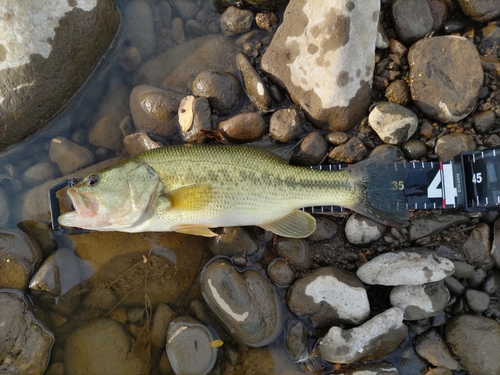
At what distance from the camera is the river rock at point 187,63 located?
448 cm

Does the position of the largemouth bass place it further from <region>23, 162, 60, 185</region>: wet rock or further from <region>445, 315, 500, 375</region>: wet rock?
<region>445, 315, 500, 375</region>: wet rock

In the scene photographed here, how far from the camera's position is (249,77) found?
13.9ft

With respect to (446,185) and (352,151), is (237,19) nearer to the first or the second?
(352,151)

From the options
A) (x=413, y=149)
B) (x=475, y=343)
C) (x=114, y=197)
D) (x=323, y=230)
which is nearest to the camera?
(x=114, y=197)

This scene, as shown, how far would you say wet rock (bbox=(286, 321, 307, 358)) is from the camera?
4.01m

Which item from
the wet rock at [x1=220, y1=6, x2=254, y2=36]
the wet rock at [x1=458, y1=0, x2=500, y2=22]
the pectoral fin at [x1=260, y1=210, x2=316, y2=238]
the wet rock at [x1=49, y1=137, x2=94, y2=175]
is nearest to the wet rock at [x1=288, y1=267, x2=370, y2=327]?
the pectoral fin at [x1=260, y1=210, x2=316, y2=238]

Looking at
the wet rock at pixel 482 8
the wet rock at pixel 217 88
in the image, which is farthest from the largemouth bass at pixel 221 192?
the wet rock at pixel 482 8

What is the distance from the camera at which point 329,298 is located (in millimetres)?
3920

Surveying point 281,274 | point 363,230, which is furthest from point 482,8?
point 281,274

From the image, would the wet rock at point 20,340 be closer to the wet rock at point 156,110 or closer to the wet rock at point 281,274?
the wet rock at point 156,110

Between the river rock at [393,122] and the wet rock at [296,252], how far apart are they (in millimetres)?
1565

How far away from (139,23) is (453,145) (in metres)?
4.11

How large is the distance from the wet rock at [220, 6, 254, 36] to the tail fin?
2222 millimetres

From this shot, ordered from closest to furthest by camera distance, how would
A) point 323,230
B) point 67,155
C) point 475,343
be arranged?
point 475,343 < point 323,230 < point 67,155
